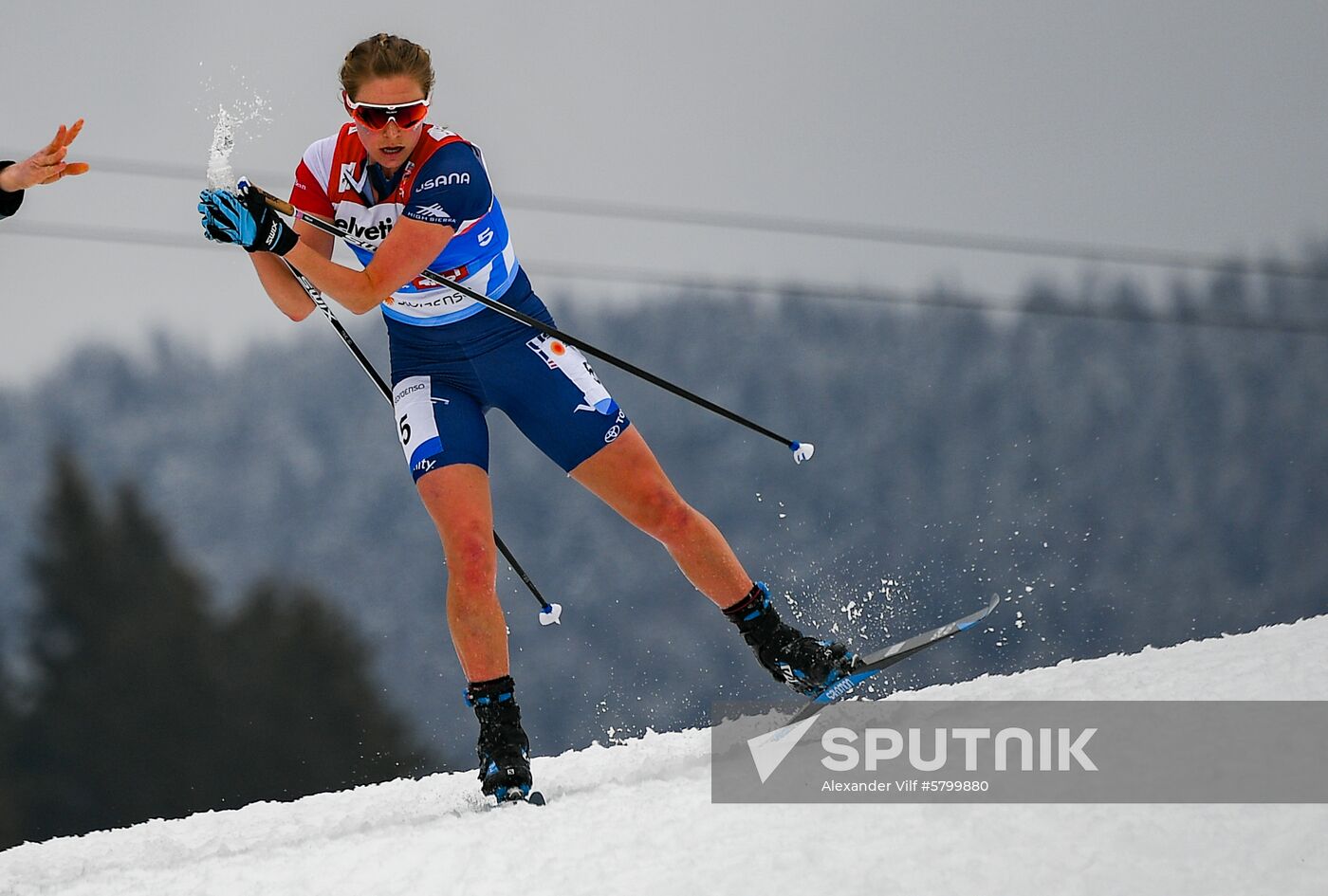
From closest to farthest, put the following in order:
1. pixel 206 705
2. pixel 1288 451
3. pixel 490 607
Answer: pixel 490 607
pixel 206 705
pixel 1288 451

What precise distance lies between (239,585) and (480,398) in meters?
11.6

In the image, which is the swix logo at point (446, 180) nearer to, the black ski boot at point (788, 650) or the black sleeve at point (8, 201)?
the black sleeve at point (8, 201)

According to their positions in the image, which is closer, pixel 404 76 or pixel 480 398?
pixel 404 76

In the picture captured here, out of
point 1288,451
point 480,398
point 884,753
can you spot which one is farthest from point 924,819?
point 1288,451

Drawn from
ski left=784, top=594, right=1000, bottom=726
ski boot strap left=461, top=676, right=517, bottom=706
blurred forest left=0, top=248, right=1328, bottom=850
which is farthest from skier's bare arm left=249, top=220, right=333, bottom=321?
blurred forest left=0, top=248, right=1328, bottom=850

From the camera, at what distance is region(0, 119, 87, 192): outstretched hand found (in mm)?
2637

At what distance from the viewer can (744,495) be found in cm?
1539

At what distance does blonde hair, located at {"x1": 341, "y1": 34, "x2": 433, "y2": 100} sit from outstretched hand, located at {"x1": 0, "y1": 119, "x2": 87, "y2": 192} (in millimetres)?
543

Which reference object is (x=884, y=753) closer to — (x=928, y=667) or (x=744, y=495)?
(x=928, y=667)

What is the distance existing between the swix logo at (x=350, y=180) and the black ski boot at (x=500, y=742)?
1084mm

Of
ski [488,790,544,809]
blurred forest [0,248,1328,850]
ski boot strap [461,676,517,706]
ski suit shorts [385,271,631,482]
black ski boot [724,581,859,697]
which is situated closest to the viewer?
ski [488,790,544,809]

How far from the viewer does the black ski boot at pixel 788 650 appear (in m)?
2.99

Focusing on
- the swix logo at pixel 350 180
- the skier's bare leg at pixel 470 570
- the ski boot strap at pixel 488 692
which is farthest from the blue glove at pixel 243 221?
the ski boot strap at pixel 488 692

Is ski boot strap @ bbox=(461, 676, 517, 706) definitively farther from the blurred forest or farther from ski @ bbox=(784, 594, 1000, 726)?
the blurred forest
